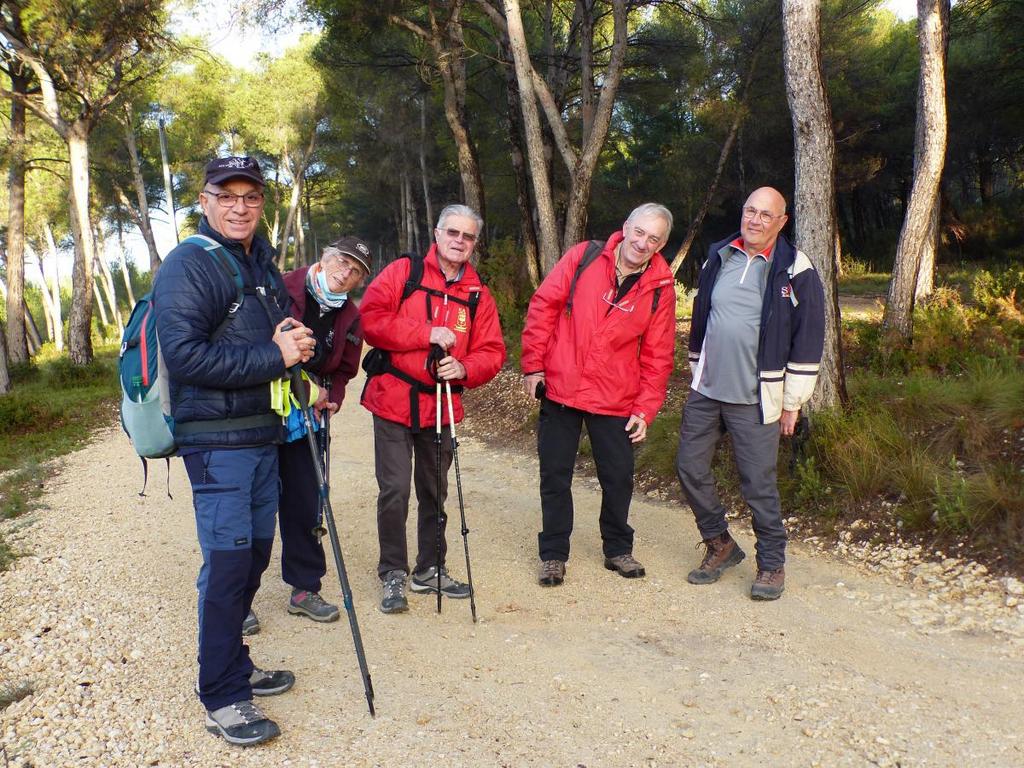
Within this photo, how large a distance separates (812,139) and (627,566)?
353 cm

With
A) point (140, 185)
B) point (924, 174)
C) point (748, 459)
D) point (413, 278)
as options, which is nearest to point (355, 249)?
point (413, 278)

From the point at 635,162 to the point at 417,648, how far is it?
30.9m

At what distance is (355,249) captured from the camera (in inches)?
146

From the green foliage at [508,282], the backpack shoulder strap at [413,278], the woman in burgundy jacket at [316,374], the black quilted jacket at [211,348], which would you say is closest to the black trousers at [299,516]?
the woman in burgundy jacket at [316,374]

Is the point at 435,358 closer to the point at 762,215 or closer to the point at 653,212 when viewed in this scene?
the point at 653,212

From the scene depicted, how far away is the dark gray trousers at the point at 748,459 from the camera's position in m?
4.32

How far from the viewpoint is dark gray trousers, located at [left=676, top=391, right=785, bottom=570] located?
432 centimetres

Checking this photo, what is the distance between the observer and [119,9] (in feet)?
43.6

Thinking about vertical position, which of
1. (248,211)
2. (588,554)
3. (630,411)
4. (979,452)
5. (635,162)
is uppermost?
(635,162)

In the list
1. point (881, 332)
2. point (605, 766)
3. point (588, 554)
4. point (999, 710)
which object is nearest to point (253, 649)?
point (605, 766)

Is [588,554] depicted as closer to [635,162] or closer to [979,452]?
[979,452]

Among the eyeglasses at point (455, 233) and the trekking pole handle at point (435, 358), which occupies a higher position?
the eyeglasses at point (455, 233)

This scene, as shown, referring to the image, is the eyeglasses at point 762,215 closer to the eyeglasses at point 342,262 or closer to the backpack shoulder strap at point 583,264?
the backpack shoulder strap at point 583,264

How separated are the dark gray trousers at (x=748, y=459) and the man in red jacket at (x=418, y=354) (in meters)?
1.24
